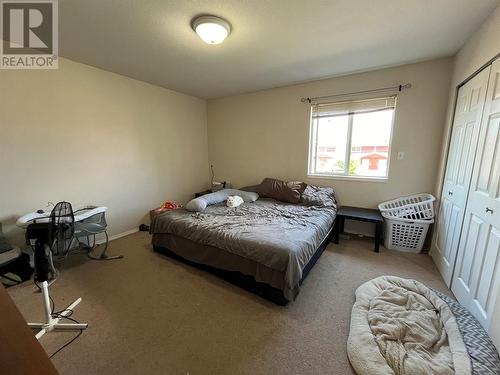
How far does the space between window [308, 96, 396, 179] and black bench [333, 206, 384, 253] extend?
536mm

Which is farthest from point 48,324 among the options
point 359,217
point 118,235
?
point 359,217

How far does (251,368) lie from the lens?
4.44 ft

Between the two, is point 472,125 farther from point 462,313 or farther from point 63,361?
point 63,361

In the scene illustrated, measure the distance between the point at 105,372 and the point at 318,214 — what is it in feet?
7.91

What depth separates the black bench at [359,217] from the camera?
9.21 feet

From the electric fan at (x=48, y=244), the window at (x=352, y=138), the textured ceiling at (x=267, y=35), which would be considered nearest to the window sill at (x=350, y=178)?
the window at (x=352, y=138)

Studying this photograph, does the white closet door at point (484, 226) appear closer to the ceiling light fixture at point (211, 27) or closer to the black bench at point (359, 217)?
the black bench at point (359, 217)

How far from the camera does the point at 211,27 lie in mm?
1843

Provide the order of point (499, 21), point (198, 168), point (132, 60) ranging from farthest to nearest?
1. point (198, 168)
2. point (132, 60)
3. point (499, 21)

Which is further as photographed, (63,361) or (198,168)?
(198,168)

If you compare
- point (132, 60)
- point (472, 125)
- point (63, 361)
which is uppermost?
point (132, 60)

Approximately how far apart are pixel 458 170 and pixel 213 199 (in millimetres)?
2893

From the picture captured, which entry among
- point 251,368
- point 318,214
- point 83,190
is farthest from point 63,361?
point 318,214

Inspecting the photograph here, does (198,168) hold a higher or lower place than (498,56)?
lower
